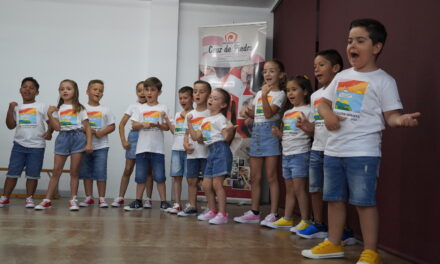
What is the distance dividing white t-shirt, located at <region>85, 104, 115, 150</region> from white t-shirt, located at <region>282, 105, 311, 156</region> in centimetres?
196

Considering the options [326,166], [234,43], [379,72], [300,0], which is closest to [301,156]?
[326,166]

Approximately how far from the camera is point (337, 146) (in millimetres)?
2115

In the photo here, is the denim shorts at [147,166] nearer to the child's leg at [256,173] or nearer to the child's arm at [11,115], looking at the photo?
the child's leg at [256,173]

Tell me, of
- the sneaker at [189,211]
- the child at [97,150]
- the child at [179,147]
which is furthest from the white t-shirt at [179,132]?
the child at [97,150]

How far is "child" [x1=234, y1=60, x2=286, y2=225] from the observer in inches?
131

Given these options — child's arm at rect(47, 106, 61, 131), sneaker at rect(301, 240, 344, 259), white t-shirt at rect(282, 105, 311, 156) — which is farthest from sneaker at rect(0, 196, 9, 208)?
sneaker at rect(301, 240, 344, 259)

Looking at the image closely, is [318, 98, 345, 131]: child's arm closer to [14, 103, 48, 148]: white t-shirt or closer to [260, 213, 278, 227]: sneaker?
[260, 213, 278, 227]: sneaker

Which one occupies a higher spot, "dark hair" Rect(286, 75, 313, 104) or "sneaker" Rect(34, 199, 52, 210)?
"dark hair" Rect(286, 75, 313, 104)

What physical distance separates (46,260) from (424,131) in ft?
6.19

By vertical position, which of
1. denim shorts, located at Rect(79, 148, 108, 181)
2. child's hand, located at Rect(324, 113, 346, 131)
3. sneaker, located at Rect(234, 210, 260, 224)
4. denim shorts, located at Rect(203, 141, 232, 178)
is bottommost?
sneaker, located at Rect(234, 210, 260, 224)

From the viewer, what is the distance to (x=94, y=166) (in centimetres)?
428

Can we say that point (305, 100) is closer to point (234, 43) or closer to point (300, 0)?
point (300, 0)

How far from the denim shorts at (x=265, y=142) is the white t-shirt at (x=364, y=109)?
48.5 inches

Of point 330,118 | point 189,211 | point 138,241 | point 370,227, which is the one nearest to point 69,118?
point 189,211
